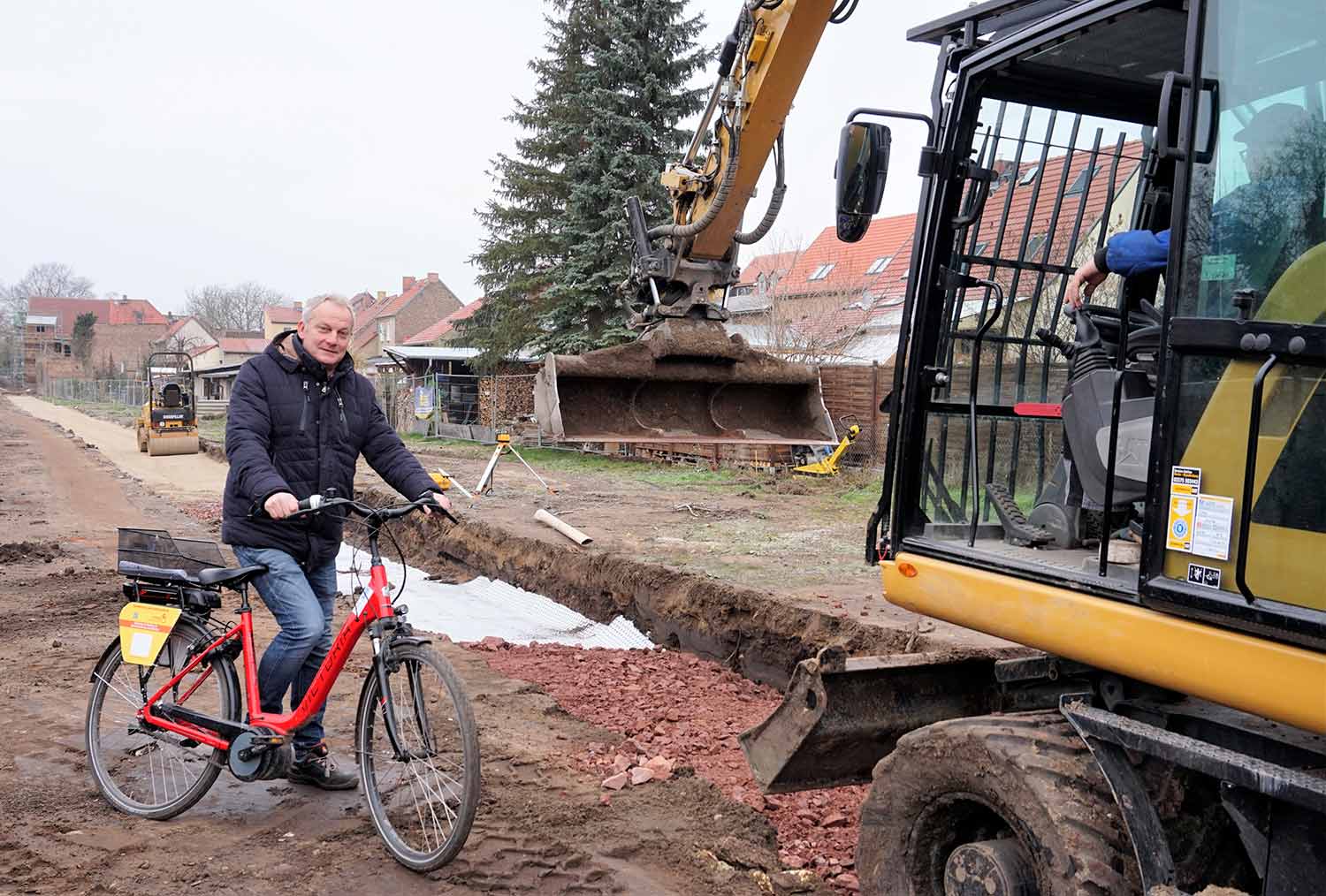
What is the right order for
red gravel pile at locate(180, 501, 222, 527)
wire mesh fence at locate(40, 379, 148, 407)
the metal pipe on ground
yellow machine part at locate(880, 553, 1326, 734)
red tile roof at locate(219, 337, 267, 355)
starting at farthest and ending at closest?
red tile roof at locate(219, 337, 267, 355) < wire mesh fence at locate(40, 379, 148, 407) < red gravel pile at locate(180, 501, 222, 527) < the metal pipe on ground < yellow machine part at locate(880, 553, 1326, 734)

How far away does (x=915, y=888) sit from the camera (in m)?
3.25

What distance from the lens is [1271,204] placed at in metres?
2.49

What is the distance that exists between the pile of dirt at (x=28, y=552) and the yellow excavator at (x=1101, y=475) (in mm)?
9474

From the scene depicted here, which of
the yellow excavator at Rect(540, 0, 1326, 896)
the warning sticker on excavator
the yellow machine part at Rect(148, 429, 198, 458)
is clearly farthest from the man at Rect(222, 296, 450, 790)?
the yellow machine part at Rect(148, 429, 198, 458)

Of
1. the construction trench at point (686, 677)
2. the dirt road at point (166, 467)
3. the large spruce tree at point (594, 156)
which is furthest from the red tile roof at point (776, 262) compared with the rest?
the construction trench at point (686, 677)

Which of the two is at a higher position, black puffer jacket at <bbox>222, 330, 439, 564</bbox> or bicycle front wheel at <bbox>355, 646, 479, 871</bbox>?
black puffer jacket at <bbox>222, 330, 439, 564</bbox>

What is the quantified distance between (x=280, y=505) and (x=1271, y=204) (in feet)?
11.2

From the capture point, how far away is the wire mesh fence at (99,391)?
2527 inches

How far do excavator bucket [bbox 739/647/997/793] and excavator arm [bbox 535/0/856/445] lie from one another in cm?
550

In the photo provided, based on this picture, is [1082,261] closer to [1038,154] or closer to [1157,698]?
[1038,154]

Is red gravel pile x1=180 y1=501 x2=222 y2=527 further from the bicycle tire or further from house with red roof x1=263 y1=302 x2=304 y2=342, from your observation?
house with red roof x1=263 y1=302 x2=304 y2=342

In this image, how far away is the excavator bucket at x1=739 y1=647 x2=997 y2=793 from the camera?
3.61 meters

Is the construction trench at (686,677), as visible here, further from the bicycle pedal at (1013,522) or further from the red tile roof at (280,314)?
the red tile roof at (280,314)

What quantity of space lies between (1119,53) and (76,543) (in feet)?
38.6
